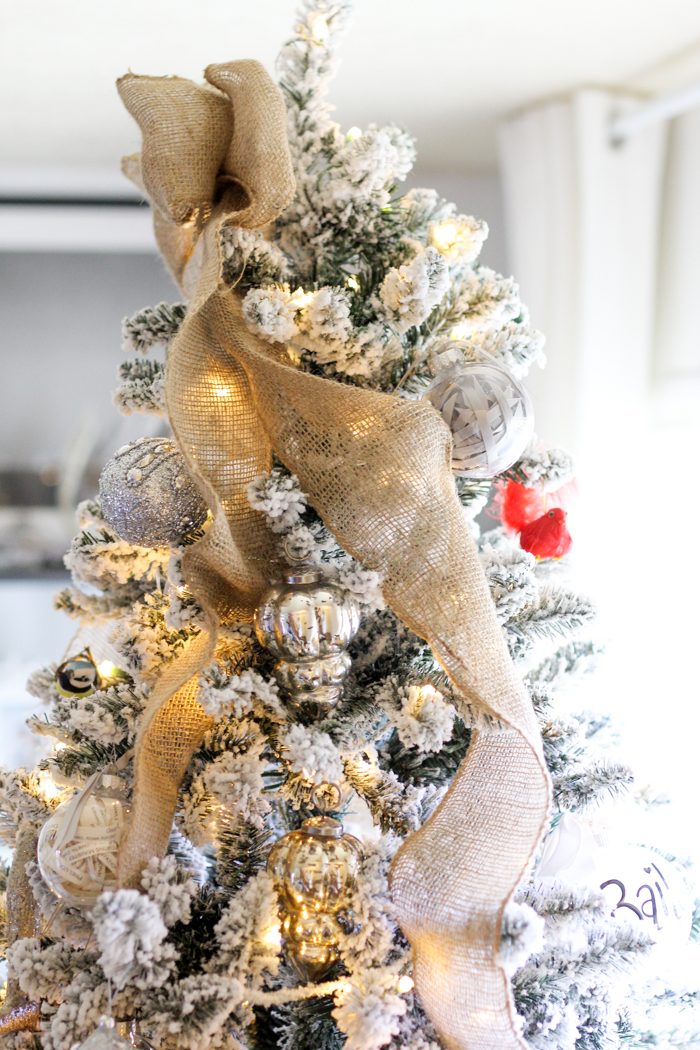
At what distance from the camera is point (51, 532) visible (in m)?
1.86

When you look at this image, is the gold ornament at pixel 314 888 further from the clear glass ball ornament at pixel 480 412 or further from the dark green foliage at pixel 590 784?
the clear glass ball ornament at pixel 480 412

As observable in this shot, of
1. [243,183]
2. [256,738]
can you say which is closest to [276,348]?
[243,183]

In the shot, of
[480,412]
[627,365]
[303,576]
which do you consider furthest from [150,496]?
[627,365]

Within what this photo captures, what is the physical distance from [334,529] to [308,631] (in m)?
0.06

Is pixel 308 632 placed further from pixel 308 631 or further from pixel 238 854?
pixel 238 854

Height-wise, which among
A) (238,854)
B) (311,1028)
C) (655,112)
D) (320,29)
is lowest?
(311,1028)

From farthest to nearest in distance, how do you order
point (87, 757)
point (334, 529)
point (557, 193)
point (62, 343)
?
point (62, 343)
point (557, 193)
point (87, 757)
point (334, 529)

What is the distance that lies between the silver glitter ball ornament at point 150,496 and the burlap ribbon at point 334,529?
67mm

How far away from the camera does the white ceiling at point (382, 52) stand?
1.10m

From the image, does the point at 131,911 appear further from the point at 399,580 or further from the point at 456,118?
the point at 456,118

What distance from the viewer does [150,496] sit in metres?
0.51

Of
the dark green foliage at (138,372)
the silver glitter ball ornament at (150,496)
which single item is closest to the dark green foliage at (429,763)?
the silver glitter ball ornament at (150,496)

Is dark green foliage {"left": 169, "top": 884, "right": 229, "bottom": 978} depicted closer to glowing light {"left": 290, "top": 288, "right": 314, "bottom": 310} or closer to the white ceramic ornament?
the white ceramic ornament

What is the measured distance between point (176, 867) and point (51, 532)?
1562mm
